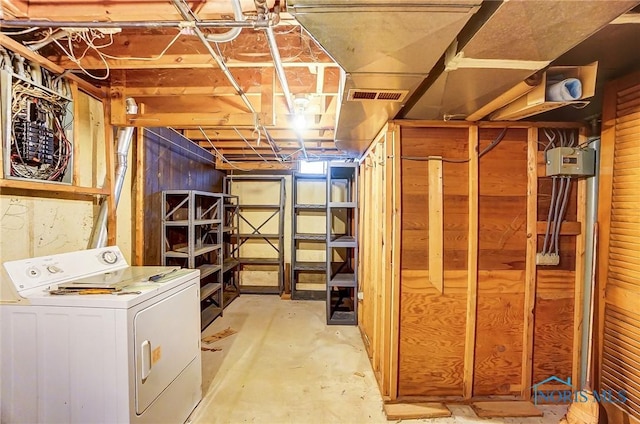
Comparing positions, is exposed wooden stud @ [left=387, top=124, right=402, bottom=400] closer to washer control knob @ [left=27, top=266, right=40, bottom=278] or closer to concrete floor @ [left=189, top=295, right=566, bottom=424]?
concrete floor @ [left=189, top=295, right=566, bottom=424]

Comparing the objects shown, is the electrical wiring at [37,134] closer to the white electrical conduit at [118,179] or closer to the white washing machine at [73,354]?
the white electrical conduit at [118,179]

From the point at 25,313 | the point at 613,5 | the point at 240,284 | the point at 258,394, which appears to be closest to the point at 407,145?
the point at 613,5

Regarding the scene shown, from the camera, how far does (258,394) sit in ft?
7.22

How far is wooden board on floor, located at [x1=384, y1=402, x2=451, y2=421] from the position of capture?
1.95 metres

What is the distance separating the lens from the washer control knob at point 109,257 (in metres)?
2.02

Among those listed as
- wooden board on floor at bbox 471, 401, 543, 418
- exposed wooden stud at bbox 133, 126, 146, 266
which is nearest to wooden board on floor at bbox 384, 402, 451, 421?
wooden board on floor at bbox 471, 401, 543, 418

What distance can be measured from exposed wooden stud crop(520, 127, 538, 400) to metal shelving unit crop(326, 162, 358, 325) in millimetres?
1808

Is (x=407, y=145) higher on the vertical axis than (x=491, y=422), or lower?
higher

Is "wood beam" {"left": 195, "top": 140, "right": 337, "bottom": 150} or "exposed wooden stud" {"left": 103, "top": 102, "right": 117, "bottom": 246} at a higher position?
"wood beam" {"left": 195, "top": 140, "right": 337, "bottom": 150}

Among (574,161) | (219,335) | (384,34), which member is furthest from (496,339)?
(219,335)

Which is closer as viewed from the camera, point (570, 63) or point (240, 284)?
point (570, 63)

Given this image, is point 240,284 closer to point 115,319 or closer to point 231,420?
point 231,420

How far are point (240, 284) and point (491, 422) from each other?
4075 millimetres

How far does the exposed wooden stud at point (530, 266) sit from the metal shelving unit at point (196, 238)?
294cm
